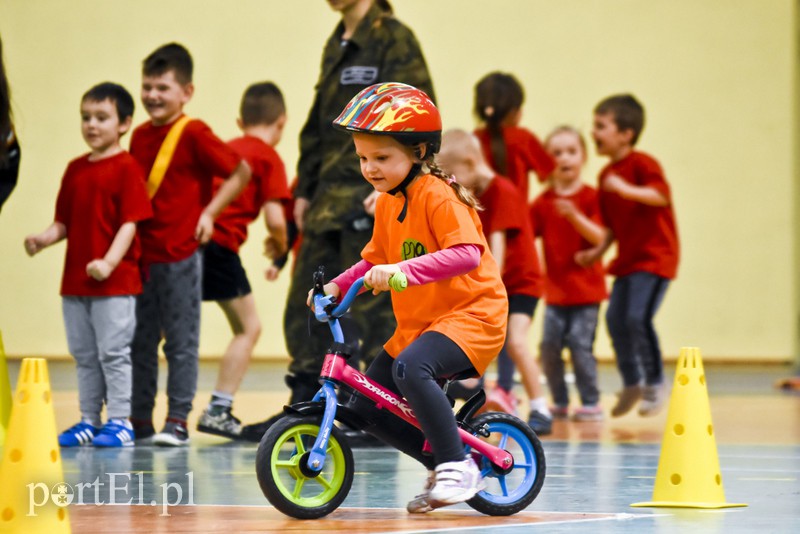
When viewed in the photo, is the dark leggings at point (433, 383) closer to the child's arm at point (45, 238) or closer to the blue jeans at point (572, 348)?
the child's arm at point (45, 238)

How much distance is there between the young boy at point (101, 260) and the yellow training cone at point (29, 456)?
2.28m

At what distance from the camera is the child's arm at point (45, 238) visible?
5461 mm

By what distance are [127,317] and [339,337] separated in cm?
209

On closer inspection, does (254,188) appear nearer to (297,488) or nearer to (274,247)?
(274,247)

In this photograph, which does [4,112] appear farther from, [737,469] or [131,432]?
[737,469]

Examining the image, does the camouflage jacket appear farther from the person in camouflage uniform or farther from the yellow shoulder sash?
the yellow shoulder sash

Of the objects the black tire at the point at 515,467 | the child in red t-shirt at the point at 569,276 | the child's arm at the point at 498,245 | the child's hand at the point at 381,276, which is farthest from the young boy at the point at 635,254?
the child's hand at the point at 381,276

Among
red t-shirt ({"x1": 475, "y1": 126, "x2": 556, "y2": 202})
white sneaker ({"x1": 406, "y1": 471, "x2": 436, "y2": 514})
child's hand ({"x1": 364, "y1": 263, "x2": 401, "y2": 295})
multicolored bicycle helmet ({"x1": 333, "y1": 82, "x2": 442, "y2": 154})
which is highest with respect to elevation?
red t-shirt ({"x1": 475, "y1": 126, "x2": 556, "y2": 202})

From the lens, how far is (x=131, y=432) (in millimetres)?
5516

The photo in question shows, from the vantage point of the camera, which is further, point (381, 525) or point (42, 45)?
point (42, 45)

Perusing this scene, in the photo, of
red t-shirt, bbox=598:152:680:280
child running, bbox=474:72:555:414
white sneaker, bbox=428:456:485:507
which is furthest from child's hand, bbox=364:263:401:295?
red t-shirt, bbox=598:152:680:280

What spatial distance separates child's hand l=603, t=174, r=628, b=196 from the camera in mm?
7059

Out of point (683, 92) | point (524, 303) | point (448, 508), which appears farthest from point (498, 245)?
point (683, 92)

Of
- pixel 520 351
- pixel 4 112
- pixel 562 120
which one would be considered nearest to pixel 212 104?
pixel 562 120
